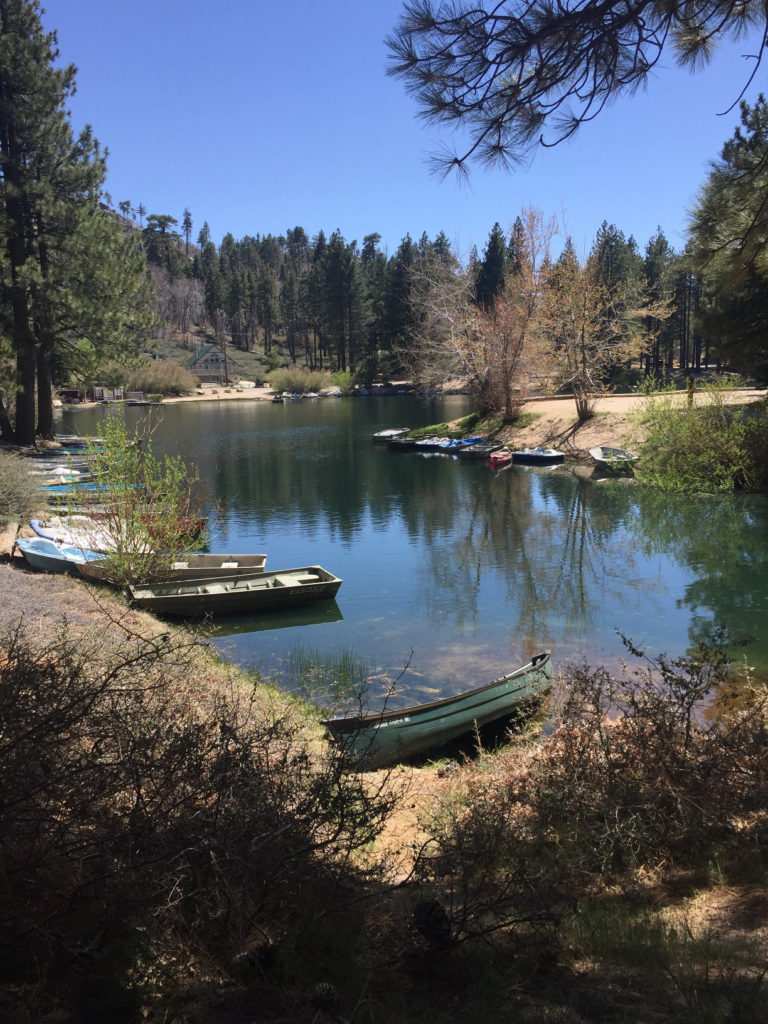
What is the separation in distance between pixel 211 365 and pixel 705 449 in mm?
93121

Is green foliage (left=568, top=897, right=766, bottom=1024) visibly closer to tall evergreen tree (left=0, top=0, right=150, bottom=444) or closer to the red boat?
tall evergreen tree (left=0, top=0, right=150, bottom=444)

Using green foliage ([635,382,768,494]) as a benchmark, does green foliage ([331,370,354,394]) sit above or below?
above

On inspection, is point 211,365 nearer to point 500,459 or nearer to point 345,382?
point 345,382

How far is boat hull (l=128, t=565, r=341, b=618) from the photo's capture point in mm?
13617

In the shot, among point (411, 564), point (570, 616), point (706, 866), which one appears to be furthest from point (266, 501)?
A: point (706, 866)

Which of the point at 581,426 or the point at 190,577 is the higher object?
the point at 581,426

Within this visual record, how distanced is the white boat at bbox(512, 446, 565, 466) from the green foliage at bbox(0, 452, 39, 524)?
78.9ft

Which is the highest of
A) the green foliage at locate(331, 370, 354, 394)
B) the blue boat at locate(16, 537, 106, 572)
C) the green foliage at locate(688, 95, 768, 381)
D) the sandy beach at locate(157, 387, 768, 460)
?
the green foliage at locate(331, 370, 354, 394)

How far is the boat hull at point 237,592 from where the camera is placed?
44.7 feet

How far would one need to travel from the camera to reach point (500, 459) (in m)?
36.4

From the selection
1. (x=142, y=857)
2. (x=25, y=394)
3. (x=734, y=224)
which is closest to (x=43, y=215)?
(x=25, y=394)

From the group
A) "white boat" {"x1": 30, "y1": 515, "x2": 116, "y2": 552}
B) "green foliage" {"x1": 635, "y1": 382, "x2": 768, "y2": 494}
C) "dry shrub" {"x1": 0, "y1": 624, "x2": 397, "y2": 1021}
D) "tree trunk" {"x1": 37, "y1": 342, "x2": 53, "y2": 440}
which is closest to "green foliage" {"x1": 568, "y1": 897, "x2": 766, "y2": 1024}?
"dry shrub" {"x1": 0, "y1": 624, "x2": 397, "y2": 1021}

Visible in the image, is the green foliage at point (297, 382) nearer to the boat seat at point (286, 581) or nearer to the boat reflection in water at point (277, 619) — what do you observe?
the boat seat at point (286, 581)

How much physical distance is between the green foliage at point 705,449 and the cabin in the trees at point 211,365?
85.7 metres
